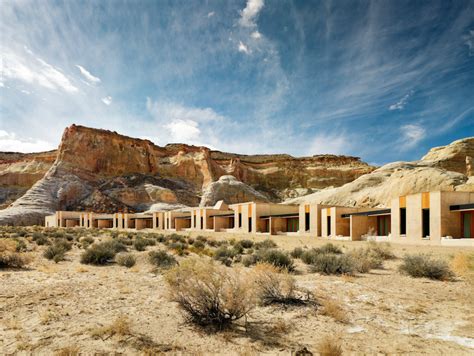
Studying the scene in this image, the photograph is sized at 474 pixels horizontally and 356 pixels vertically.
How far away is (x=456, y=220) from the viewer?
22.5 metres

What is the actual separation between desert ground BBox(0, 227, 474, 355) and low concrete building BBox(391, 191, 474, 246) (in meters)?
13.2

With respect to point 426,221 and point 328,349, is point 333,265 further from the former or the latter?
point 426,221

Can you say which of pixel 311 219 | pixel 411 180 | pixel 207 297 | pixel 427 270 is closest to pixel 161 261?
pixel 207 297

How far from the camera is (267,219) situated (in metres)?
39.6

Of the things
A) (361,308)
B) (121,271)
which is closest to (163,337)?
(361,308)

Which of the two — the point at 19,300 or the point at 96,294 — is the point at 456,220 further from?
the point at 19,300

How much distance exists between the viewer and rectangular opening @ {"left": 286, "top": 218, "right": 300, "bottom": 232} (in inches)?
1475

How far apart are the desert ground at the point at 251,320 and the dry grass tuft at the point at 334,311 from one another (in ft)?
0.08

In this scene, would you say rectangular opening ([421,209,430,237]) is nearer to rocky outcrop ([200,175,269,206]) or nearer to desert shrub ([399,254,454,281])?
desert shrub ([399,254,454,281])

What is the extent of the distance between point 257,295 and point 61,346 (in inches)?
170

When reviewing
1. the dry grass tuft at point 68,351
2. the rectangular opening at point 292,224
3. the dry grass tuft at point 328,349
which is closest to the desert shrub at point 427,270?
the dry grass tuft at point 328,349

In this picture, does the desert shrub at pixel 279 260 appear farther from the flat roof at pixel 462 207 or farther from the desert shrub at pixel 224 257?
the flat roof at pixel 462 207

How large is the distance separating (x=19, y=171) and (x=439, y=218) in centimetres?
10385

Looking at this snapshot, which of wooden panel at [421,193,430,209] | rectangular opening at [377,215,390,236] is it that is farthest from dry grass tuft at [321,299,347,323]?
rectangular opening at [377,215,390,236]
